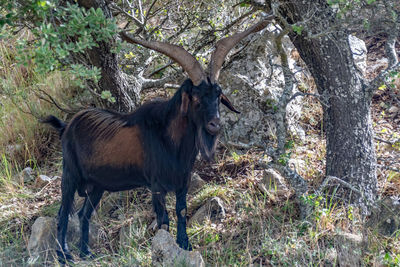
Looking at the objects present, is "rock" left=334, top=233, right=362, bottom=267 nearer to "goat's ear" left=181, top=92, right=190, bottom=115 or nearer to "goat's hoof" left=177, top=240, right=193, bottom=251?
"goat's hoof" left=177, top=240, right=193, bottom=251

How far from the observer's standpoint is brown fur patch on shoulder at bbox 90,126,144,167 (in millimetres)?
4980

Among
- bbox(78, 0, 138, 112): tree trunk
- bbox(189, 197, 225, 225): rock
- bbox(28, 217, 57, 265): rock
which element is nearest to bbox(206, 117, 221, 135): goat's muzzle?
bbox(189, 197, 225, 225): rock

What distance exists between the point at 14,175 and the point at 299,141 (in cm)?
384

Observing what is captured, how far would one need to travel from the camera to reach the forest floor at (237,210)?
461cm

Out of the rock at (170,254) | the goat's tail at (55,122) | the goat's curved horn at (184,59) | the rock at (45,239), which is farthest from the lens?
the goat's tail at (55,122)

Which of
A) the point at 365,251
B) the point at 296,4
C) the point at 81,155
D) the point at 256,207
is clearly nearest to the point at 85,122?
the point at 81,155

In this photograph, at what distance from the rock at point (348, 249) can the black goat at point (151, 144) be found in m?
1.40

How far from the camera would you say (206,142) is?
4605 mm

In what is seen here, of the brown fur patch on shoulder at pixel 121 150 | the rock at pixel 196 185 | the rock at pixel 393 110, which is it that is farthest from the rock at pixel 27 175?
the rock at pixel 393 110

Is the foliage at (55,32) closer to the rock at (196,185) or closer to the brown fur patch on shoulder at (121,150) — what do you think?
the brown fur patch on shoulder at (121,150)

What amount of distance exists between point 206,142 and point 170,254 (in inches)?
41.0

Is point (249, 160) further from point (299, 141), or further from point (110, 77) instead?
point (110, 77)

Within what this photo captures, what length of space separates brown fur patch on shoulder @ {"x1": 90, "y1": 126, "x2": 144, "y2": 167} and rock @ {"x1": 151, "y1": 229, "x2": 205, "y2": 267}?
2.68 feet

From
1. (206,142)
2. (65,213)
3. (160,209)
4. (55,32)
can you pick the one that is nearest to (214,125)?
(206,142)
